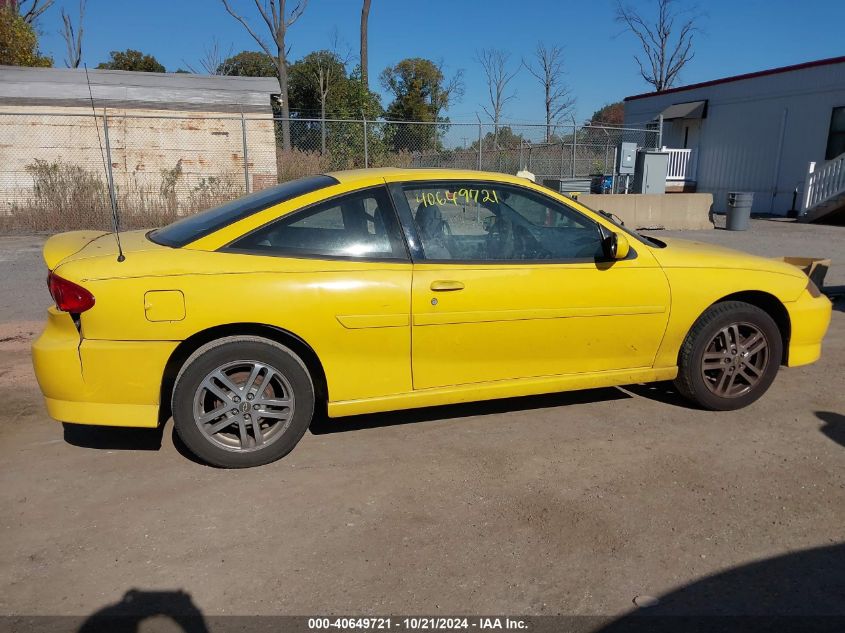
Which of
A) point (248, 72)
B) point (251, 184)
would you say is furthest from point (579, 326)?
point (248, 72)

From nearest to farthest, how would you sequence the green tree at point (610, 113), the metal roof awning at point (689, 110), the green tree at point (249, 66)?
the metal roof awning at point (689, 110)
the green tree at point (249, 66)
the green tree at point (610, 113)

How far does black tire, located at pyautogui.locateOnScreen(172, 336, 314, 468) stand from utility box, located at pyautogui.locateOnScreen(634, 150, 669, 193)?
15.7m

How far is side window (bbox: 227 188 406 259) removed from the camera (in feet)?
11.4

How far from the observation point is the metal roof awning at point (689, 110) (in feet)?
77.7

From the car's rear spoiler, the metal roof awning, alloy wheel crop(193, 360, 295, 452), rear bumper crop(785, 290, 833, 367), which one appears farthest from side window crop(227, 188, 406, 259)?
the metal roof awning

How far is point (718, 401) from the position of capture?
14.0 ft

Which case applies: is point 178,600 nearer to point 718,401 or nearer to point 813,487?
point 813,487

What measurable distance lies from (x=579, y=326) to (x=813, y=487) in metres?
1.48

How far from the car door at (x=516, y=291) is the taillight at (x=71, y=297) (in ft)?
5.43

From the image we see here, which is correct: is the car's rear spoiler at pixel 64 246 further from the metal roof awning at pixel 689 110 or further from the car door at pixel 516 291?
the metal roof awning at pixel 689 110

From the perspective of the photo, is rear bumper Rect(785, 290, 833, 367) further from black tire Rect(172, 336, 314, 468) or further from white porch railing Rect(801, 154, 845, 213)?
white porch railing Rect(801, 154, 845, 213)

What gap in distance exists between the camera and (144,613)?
240cm

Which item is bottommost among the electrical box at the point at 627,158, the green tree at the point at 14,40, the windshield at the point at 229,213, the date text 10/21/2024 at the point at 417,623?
the date text 10/21/2024 at the point at 417,623

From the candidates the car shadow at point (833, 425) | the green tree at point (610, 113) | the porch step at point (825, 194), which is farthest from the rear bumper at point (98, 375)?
the green tree at point (610, 113)
